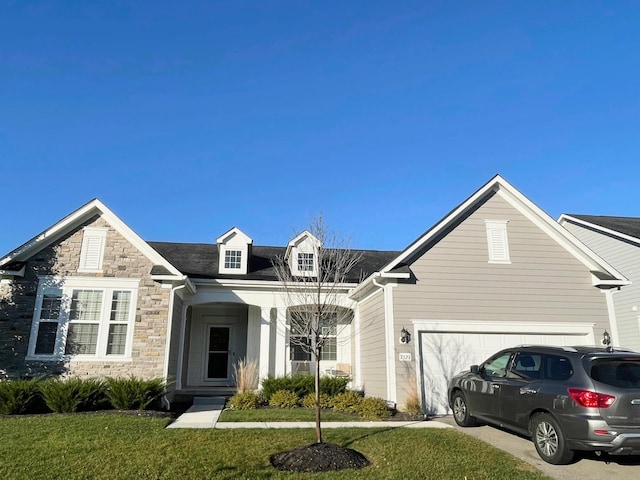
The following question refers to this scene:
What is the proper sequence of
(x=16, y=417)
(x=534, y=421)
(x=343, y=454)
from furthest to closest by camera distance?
(x=16, y=417)
(x=534, y=421)
(x=343, y=454)

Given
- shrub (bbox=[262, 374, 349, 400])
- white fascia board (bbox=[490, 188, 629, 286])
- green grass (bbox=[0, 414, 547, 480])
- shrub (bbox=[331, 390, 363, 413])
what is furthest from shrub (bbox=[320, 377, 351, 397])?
white fascia board (bbox=[490, 188, 629, 286])

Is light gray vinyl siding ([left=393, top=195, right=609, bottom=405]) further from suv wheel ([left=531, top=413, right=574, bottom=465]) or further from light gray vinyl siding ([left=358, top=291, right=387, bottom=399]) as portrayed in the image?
suv wheel ([left=531, top=413, right=574, bottom=465])

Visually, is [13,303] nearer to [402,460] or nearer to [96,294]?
[96,294]

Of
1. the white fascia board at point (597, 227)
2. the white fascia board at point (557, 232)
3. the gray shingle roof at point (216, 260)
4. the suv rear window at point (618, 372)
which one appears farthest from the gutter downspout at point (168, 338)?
the white fascia board at point (597, 227)

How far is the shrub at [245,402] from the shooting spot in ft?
38.8

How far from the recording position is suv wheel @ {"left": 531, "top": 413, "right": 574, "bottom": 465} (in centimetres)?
668

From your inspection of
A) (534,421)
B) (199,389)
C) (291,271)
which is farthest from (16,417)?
(534,421)

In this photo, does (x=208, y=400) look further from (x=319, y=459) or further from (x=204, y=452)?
(x=319, y=459)

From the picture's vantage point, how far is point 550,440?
22.8 feet

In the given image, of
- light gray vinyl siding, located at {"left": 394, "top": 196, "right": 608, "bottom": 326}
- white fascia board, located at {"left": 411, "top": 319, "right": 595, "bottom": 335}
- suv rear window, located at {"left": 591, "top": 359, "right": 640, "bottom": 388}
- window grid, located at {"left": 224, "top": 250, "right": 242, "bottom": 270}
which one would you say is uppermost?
window grid, located at {"left": 224, "top": 250, "right": 242, "bottom": 270}

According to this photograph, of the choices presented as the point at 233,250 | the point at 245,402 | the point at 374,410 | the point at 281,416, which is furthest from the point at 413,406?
the point at 233,250

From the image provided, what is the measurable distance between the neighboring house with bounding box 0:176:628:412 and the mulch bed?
5.09m

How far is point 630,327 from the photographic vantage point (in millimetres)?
16359

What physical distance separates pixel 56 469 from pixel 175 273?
6908mm
